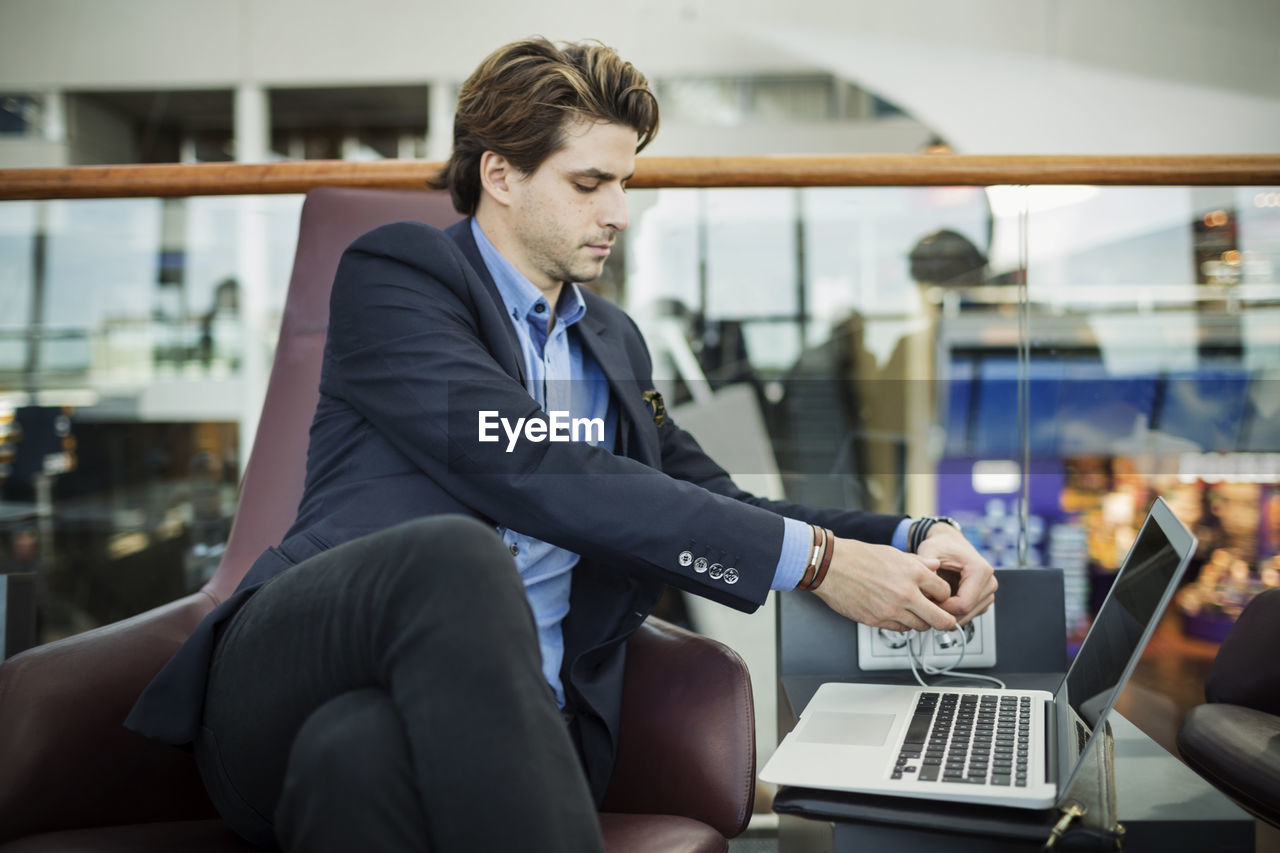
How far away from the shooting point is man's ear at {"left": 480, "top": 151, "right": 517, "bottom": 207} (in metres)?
1.23

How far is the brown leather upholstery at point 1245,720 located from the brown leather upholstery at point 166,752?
474 mm

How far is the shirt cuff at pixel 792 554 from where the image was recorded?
986 mm

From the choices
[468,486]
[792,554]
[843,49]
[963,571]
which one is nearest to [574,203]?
[468,486]

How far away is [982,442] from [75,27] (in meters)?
5.92

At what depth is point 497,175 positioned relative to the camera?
A: 1247mm

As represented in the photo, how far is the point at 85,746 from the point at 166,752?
0.25 ft

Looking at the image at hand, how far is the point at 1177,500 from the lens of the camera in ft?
7.73

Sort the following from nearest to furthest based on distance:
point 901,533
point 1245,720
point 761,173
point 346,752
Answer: point 346,752 < point 1245,720 < point 901,533 < point 761,173

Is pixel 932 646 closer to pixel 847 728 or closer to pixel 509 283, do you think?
pixel 847 728

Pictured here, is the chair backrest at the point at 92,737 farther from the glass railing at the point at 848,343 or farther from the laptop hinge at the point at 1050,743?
the glass railing at the point at 848,343

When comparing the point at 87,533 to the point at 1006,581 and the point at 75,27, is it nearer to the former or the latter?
the point at 1006,581

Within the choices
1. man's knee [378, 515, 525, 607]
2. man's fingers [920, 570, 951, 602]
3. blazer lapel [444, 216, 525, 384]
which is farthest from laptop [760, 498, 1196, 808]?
blazer lapel [444, 216, 525, 384]

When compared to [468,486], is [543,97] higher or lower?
higher

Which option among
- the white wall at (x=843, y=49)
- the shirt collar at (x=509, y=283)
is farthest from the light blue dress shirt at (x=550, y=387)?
the white wall at (x=843, y=49)
